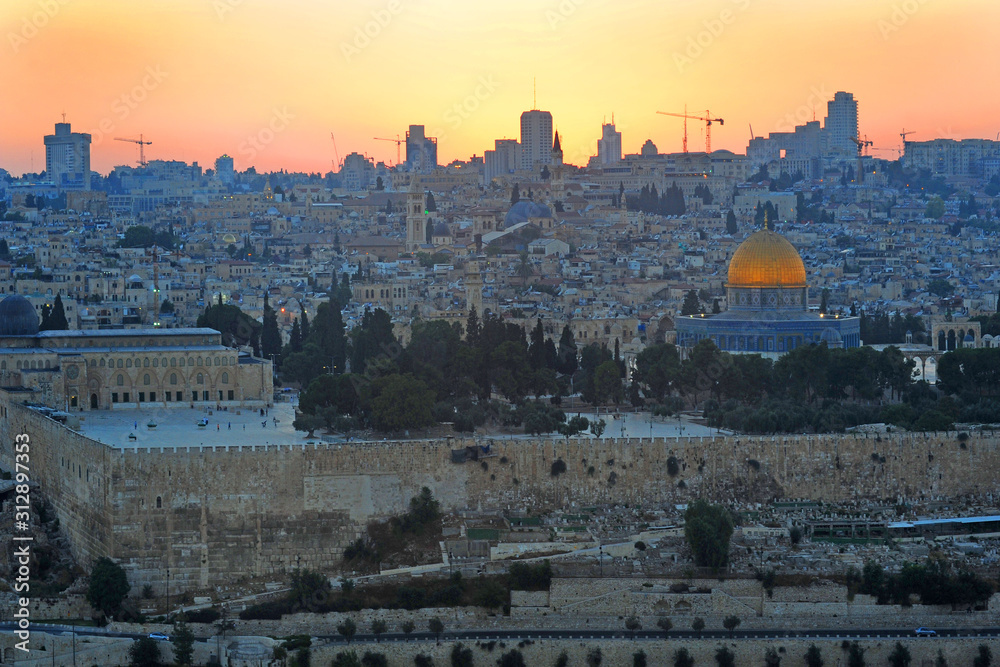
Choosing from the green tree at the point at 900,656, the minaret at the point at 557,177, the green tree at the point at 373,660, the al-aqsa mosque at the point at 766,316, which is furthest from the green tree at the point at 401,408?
the minaret at the point at 557,177

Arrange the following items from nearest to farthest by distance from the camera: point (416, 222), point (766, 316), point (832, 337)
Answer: point (832, 337) → point (766, 316) → point (416, 222)

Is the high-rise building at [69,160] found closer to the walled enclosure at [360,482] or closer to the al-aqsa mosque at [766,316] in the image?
the al-aqsa mosque at [766,316]

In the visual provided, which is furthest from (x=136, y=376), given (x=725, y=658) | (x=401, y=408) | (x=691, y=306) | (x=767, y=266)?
(x=691, y=306)

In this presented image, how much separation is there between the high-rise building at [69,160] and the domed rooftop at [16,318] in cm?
9720

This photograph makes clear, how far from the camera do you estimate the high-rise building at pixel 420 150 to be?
506ft

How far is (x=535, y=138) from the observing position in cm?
15325

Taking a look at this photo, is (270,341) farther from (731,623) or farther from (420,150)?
(420,150)

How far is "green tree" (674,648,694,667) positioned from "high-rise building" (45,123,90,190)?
374 feet

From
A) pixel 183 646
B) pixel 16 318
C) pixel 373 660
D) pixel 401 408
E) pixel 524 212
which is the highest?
pixel 524 212

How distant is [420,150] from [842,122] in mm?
38334

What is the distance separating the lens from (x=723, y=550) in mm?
35062

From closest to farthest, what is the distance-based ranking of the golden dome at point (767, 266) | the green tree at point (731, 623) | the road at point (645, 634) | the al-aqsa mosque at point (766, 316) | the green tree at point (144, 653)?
the green tree at point (144, 653) < the road at point (645, 634) < the green tree at point (731, 623) < the al-aqsa mosque at point (766, 316) < the golden dome at point (767, 266)

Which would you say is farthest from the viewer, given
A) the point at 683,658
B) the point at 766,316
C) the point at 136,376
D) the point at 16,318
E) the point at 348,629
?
the point at 766,316

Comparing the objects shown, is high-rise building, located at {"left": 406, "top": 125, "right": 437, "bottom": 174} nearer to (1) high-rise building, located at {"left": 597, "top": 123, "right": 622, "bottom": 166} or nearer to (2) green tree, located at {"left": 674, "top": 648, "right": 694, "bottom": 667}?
(1) high-rise building, located at {"left": 597, "top": 123, "right": 622, "bottom": 166}
